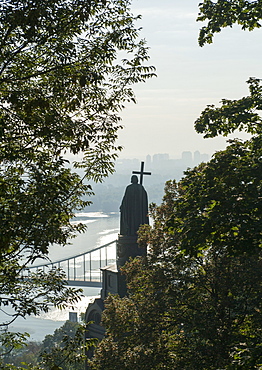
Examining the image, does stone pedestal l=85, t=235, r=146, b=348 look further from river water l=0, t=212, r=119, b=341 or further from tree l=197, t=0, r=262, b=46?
tree l=197, t=0, r=262, b=46

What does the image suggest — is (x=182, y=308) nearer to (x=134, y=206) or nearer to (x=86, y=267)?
(x=134, y=206)

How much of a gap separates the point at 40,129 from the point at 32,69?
632 millimetres

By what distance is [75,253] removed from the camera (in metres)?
74.1

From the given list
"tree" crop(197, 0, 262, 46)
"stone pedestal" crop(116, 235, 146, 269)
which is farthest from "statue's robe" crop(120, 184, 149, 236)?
"tree" crop(197, 0, 262, 46)

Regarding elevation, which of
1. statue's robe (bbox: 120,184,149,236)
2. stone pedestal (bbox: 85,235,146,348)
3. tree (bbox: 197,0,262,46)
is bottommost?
stone pedestal (bbox: 85,235,146,348)

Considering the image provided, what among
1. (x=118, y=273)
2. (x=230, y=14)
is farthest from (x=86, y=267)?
(x=230, y=14)

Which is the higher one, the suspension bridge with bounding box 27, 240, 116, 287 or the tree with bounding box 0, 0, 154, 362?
the tree with bounding box 0, 0, 154, 362

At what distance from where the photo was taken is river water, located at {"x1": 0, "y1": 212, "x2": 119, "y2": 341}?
49.5 meters

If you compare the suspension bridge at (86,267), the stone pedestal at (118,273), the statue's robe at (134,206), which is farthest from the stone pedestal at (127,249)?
the suspension bridge at (86,267)

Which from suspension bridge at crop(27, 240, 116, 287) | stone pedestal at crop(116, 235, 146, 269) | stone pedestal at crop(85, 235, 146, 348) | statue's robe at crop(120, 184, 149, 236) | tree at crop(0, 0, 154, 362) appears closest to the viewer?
tree at crop(0, 0, 154, 362)

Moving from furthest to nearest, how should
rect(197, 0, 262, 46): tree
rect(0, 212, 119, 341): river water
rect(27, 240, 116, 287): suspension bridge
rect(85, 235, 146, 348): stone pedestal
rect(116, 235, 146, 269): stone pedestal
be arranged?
rect(0, 212, 119, 341): river water < rect(27, 240, 116, 287): suspension bridge < rect(116, 235, 146, 269): stone pedestal < rect(85, 235, 146, 348): stone pedestal < rect(197, 0, 262, 46): tree

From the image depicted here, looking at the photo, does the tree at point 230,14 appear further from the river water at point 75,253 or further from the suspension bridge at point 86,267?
the suspension bridge at point 86,267

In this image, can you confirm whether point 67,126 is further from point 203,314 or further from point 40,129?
point 203,314

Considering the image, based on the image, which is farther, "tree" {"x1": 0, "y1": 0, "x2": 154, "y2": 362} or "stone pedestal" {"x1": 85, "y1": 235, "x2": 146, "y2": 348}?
"stone pedestal" {"x1": 85, "y1": 235, "x2": 146, "y2": 348}
